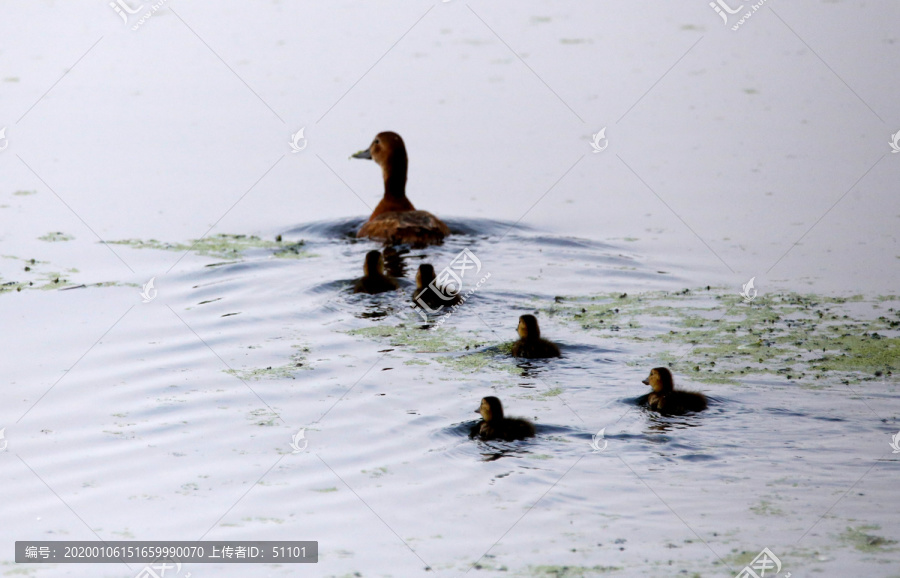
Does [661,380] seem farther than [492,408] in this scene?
Yes

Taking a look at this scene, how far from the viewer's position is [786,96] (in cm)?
1571

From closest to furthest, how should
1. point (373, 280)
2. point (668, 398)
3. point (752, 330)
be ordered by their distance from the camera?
point (668, 398)
point (752, 330)
point (373, 280)

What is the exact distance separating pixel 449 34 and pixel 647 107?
4.43 m

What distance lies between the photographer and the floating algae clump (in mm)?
11625

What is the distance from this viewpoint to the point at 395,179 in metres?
13.0

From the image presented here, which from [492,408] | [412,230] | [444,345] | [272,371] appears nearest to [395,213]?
[412,230]

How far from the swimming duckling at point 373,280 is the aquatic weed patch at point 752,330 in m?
1.63

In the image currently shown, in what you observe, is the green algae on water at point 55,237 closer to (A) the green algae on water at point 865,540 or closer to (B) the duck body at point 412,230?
(B) the duck body at point 412,230

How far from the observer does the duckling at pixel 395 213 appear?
40.0 feet

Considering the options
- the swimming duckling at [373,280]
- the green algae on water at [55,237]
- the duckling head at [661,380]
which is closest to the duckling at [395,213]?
the swimming duckling at [373,280]

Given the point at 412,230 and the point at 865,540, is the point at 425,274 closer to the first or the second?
the point at 412,230

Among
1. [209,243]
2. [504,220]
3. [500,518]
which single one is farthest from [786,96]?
[500,518]

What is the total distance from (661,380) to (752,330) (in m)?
1.82

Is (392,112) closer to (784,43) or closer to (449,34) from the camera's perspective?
(449,34)
